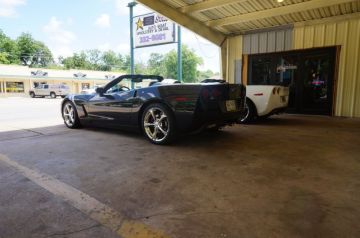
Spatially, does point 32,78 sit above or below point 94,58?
below

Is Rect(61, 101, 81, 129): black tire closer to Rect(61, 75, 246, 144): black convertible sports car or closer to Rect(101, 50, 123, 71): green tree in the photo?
Rect(61, 75, 246, 144): black convertible sports car

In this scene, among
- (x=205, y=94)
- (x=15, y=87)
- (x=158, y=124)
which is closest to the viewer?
(x=205, y=94)

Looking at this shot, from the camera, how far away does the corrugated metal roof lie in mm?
7996

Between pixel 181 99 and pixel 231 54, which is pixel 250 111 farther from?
pixel 231 54

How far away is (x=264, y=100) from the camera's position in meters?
6.28

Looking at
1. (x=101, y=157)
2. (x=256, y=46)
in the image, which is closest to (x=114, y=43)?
(x=256, y=46)

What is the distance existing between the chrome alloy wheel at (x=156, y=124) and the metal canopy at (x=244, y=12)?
193 inches

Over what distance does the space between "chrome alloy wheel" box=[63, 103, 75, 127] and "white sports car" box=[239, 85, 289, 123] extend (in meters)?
4.06

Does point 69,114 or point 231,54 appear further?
point 231,54

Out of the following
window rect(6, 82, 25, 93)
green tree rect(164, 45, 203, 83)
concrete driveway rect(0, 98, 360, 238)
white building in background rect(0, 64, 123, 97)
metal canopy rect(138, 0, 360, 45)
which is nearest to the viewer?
concrete driveway rect(0, 98, 360, 238)

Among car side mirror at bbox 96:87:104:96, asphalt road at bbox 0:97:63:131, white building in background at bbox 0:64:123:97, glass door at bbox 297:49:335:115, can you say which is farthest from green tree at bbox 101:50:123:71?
car side mirror at bbox 96:87:104:96

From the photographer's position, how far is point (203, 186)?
2.53m

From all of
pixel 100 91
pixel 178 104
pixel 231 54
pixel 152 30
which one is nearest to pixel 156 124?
pixel 178 104

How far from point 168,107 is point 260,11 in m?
6.50
